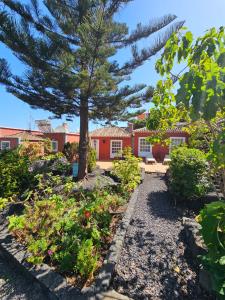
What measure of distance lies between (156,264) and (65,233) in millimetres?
1429

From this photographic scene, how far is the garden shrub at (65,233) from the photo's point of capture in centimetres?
265

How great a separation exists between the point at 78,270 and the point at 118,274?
1.67ft

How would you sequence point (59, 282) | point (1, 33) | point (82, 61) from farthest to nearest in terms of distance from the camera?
point (82, 61)
point (1, 33)
point (59, 282)

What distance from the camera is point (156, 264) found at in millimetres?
2721

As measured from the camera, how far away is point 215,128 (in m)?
2.73

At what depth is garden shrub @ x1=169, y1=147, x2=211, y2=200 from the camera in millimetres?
4664

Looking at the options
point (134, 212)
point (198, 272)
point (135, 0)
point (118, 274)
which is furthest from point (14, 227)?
point (135, 0)

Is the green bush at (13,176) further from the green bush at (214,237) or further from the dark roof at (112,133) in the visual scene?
the dark roof at (112,133)

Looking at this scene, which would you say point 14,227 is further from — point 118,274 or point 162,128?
point 162,128

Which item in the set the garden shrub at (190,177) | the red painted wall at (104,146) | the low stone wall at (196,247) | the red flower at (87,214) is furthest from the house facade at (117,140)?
the red flower at (87,214)

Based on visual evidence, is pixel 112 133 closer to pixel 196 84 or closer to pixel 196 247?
pixel 196 247

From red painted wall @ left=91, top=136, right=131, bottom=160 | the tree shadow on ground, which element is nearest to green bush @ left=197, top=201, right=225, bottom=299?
the tree shadow on ground

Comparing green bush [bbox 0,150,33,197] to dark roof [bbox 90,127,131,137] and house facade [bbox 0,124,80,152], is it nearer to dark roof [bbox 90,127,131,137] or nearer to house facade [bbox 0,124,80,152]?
dark roof [bbox 90,127,131,137]

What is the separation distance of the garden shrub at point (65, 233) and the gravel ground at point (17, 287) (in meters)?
0.29
